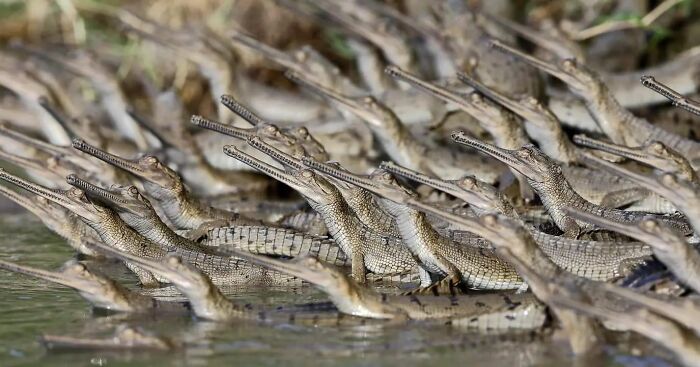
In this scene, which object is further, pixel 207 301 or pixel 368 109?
pixel 368 109

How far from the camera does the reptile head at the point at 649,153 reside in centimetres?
873

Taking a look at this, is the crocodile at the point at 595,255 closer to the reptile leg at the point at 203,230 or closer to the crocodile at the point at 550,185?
the crocodile at the point at 550,185

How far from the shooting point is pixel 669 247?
24.1 feet

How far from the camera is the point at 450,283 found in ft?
27.9

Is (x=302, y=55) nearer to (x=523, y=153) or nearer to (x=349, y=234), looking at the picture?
(x=349, y=234)

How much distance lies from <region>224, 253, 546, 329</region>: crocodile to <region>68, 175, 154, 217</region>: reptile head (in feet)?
5.65

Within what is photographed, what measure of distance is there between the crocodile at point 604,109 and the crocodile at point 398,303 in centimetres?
344

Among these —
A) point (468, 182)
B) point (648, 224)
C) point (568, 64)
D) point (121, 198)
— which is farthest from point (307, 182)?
point (568, 64)

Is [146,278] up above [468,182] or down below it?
below

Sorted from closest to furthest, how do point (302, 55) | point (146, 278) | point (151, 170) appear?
1. point (146, 278)
2. point (151, 170)
3. point (302, 55)

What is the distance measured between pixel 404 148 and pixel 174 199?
2.13 metres

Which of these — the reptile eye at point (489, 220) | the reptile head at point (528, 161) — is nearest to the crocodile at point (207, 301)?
the reptile eye at point (489, 220)

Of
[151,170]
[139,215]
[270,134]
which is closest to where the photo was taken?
[139,215]

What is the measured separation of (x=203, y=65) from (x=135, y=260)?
20.6 ft
